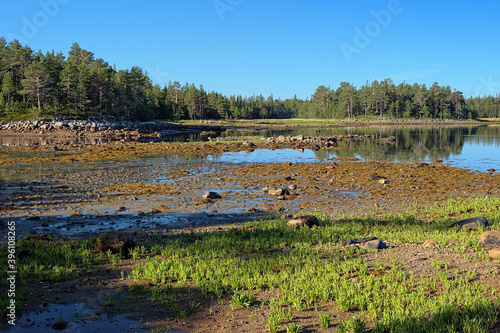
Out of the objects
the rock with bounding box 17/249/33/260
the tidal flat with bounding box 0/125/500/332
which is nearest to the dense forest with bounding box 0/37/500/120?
the tidal flat with bounding box 0/125/500/332

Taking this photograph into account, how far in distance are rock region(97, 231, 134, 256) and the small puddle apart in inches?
133

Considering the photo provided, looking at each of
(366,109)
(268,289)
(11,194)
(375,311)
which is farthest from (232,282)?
(366,109)

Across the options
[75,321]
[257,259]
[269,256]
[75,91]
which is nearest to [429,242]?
[269,256]

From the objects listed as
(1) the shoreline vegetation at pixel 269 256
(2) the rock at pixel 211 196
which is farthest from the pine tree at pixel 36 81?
(2) the rock at pixel 211 196

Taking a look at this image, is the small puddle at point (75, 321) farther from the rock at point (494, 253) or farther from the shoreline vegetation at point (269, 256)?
the rock at point (494, 253)

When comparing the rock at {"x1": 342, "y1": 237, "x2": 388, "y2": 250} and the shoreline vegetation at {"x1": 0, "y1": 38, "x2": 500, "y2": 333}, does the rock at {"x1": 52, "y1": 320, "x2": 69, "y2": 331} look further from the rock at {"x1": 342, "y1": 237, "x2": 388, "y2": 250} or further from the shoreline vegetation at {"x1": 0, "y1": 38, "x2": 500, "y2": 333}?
the rock at {"x1": 342, "y1": 237, "x2": 388, "y2": 250}

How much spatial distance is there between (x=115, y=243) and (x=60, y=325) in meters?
4.39

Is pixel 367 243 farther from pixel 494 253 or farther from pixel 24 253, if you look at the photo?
pixel 24 253

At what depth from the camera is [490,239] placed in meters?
10.5

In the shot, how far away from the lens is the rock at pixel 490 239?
34.1ft

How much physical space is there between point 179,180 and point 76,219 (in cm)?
1077

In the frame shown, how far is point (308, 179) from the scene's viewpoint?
2666 centimetres

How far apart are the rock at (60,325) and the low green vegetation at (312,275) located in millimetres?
1073

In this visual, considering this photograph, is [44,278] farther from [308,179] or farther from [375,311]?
[308,179]
